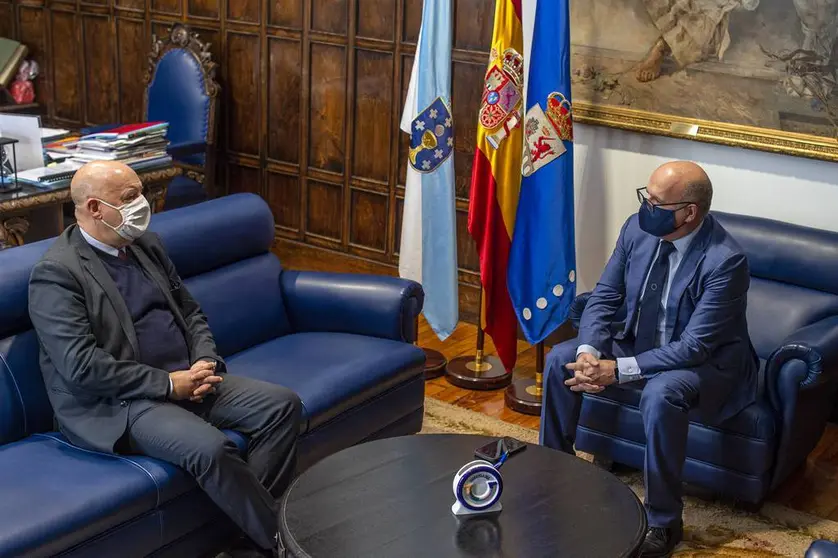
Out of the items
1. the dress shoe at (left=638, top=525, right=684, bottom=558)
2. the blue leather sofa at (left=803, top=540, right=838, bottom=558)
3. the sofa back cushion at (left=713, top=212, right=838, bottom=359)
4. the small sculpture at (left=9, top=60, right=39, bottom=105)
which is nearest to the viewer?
the blue leather sofa at (left=803, top=540, right=838, bottom=558)

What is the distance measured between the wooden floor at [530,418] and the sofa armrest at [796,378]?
185 mm

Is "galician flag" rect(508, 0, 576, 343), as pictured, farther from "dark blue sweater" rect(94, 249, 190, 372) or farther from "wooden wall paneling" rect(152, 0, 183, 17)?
"wooden wall paneling" rect(152, 0, 183, 17)

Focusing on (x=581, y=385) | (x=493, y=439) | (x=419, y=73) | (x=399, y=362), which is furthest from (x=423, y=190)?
(x=493, y=439)

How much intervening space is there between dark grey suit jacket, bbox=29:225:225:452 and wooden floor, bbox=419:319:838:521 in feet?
5.37

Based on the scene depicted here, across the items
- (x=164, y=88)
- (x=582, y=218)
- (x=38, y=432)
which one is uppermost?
(x=164, y=88)

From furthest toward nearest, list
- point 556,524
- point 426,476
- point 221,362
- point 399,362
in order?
point 399,362
point 221,362
point 426,476
point 556,524

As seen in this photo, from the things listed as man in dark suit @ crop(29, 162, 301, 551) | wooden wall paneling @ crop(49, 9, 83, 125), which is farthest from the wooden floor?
wooden wall paneling @ crop(49, 9, 83, 125)

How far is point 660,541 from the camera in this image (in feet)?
10.7

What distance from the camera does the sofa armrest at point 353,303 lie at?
12.6 feet

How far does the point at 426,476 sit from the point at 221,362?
84 centimetres

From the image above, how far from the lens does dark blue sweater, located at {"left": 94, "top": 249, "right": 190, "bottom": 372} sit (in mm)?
3137

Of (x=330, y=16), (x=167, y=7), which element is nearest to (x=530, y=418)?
(x=330, y=16)

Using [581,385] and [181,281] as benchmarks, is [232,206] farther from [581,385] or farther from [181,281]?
[581,385]

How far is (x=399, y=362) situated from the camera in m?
3.69
